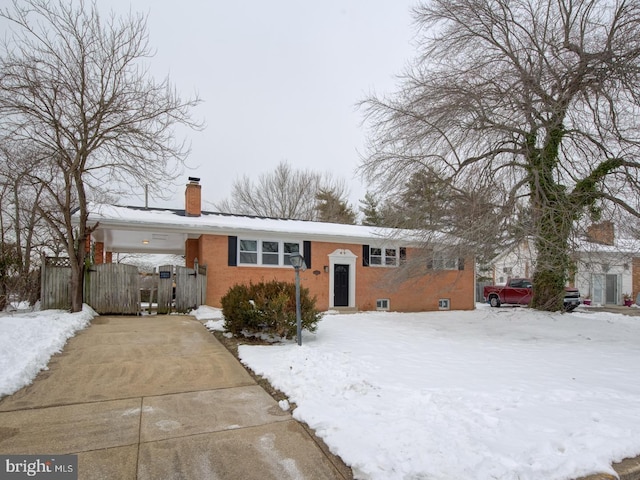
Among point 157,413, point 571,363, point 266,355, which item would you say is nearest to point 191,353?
point 266,355

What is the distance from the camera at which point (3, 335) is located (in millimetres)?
6102

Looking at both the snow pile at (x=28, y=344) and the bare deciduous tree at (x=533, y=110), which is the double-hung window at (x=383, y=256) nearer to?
the bare deciduous tree at (x=533, y=110)

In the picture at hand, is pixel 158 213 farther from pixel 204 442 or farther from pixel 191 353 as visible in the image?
pixel 204 442

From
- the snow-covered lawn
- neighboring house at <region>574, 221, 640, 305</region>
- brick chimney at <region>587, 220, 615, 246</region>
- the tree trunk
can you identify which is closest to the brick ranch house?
the tree trunk

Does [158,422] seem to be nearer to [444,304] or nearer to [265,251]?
[265,251]

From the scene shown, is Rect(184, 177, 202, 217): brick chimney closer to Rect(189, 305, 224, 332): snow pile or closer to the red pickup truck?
Rect(189, 305, 224, 332): snow pile

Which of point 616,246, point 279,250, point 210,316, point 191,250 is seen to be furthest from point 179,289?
point 616,246

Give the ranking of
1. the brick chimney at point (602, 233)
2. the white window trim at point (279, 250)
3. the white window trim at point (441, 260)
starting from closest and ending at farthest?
the brick chimney at point (602, 233) < the white window trim at point (441, 260) < the white window trim at point (279, 250)

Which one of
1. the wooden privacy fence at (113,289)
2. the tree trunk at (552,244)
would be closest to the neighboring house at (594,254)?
the tree trunk at (552,244)

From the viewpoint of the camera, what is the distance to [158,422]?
3.67 meters

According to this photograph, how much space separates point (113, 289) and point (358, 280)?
869cm

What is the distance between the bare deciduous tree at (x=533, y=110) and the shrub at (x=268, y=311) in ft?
16.2

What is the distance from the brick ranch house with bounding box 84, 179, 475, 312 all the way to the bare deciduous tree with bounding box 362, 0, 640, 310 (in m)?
2.63

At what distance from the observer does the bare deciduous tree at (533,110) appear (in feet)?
28.3
